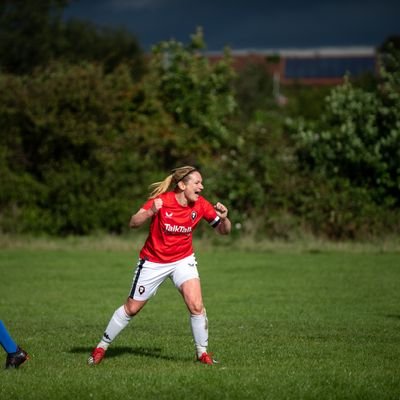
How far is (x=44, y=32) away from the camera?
199ft

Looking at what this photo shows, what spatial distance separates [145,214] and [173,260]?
68cm

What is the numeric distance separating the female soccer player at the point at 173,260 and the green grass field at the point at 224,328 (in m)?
0.42

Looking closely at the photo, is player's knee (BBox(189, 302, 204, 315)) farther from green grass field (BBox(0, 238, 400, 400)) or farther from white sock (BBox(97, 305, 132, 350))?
white sock (BBox(97, 305, 132, 350))

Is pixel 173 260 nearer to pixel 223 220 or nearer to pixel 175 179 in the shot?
pixel 223 220

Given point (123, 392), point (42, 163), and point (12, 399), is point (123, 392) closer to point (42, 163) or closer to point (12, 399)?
point (12, 399)

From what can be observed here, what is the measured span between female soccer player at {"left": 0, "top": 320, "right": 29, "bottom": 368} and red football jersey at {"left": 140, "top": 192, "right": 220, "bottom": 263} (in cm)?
166

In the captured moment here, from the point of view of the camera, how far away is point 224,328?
44.8 ft

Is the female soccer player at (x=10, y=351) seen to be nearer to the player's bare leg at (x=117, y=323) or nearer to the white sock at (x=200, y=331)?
the player's bare leg at (x=117, y=323)

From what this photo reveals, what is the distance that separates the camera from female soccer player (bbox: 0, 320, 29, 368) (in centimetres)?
963

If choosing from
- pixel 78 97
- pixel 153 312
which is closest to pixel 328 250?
pixel 78 97

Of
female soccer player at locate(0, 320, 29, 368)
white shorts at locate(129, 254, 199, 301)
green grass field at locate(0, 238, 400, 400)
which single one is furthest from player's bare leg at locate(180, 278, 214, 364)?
female soccer player at locate(0, 320, 29, 368)

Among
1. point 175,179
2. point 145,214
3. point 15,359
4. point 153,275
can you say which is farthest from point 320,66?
point 15,359

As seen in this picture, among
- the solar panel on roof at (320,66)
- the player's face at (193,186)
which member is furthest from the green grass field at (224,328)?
the solar panel on roof at (320,66)

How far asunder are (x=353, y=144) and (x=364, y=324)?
16.2 m
